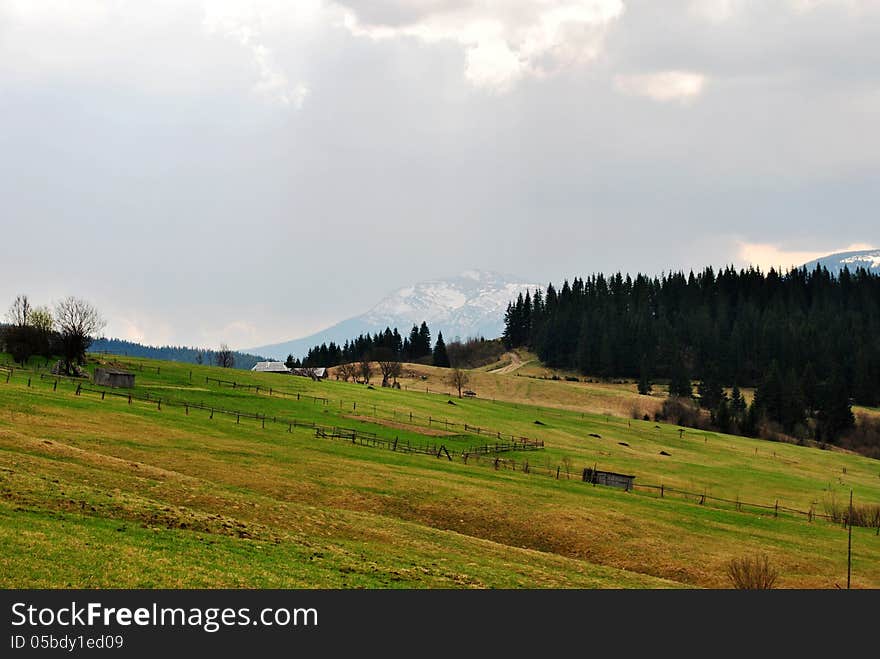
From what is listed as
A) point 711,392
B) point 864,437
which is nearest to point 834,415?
point 864,437

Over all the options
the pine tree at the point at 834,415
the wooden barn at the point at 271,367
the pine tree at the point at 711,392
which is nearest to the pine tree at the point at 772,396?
the pine tree at the point at 711,392

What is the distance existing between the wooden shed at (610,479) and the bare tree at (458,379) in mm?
95516

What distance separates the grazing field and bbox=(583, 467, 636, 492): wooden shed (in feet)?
10.1

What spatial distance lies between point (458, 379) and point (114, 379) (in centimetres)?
9144

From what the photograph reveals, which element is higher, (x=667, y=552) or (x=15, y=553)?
(x=15, y=553)

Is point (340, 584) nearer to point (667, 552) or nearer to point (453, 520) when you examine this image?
point (453, 520)

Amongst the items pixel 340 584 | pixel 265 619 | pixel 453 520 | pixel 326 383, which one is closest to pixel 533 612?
pixel 340 584

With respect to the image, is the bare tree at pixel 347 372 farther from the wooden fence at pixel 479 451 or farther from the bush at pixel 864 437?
the bush at pixel 864 437

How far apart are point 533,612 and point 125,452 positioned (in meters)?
36.8

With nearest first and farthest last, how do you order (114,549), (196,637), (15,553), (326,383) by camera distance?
(196,637) → (15,553) → (114,549) → (326,383)

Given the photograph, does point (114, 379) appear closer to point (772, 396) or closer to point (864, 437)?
point (772, 396)

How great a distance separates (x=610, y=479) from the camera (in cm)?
7362

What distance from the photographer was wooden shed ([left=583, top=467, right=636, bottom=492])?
7281 centimetres

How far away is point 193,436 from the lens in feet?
213
